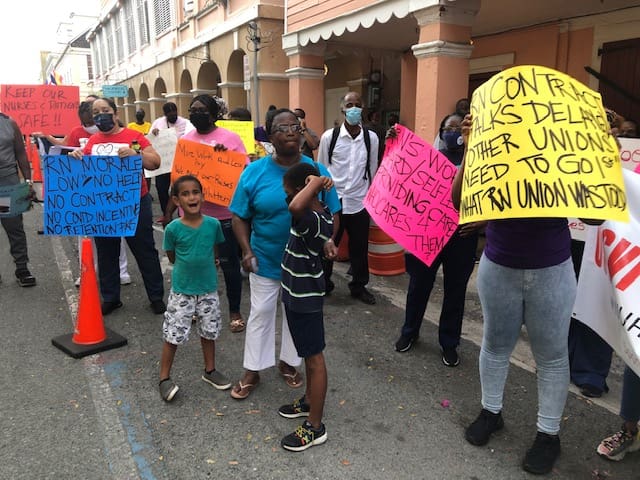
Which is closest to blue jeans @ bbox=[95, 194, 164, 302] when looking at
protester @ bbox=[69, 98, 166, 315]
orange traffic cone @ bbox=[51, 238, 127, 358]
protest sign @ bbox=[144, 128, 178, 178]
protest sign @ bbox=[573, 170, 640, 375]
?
protester @ bbox=[69, 98, 166, 315]

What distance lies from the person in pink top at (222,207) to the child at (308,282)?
1.79 metres

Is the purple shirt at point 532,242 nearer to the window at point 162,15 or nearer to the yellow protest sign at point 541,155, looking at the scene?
the yellow protest sign at point 541,155

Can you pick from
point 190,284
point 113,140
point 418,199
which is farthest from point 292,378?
point 113,140

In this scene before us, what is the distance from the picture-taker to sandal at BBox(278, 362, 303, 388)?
3.55m

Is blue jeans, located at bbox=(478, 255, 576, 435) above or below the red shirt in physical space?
below

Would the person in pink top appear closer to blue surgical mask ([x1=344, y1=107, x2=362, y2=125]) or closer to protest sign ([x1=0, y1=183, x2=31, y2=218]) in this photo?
blue surgical mask ([x1=344, y1=107, x2=362, y2=125])

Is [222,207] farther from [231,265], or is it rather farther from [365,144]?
[365,144]

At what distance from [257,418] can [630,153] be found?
2866 millimetres

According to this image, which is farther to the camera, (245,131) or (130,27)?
(130,27)

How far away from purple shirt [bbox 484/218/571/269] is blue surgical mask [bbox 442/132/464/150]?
133 centimetres

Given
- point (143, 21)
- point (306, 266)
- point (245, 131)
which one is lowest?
point (306, 266)

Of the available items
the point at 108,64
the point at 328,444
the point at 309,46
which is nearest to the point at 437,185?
the point at 328,444

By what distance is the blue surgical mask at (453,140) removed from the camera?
371 cm

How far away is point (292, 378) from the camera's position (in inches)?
141
